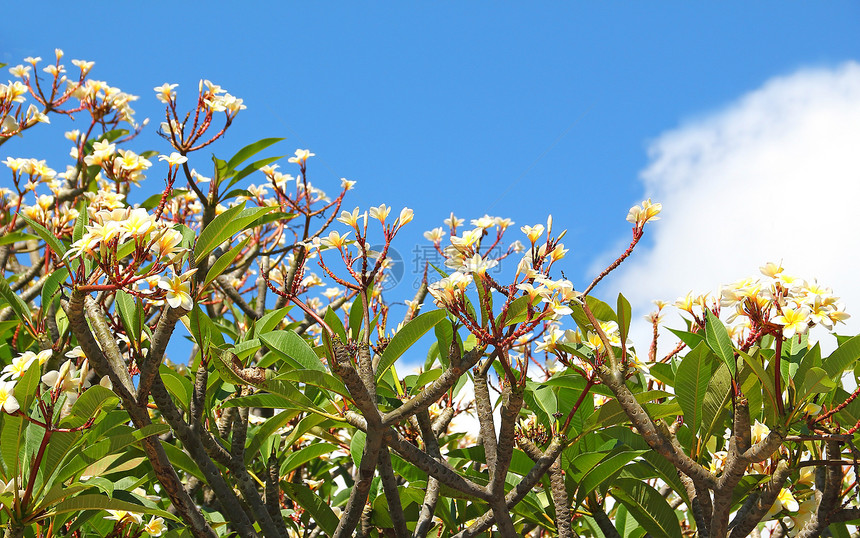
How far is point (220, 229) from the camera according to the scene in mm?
1757

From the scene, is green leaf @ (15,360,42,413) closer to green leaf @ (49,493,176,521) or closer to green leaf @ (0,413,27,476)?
green leaf @ (0,413,27,476)

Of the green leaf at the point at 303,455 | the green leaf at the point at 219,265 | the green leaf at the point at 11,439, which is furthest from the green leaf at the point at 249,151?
the green leaf at the point at 11,439

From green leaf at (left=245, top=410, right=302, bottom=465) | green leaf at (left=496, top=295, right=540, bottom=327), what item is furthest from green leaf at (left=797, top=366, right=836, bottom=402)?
green leaf at (left=245, top=410, right=302, bottom=465)

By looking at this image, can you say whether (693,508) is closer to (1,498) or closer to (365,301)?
(365,301)

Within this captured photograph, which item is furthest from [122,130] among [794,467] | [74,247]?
[794,467]

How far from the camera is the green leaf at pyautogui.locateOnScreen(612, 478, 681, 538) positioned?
204 cm

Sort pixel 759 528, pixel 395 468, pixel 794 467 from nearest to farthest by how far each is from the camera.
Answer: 1. pixel 794 467
2. pixel 395 468
3. pixel 759 528

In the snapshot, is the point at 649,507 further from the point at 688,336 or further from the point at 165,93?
the point at 165,93

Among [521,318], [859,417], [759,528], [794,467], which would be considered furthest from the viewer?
[759,528]

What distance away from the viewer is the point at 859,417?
181cm

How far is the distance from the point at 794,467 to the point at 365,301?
46.2 inches

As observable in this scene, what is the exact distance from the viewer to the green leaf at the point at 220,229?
1746mm

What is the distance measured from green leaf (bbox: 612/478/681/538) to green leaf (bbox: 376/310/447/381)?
863 millimetres

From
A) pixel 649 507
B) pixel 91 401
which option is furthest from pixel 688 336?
pixel 91 401
